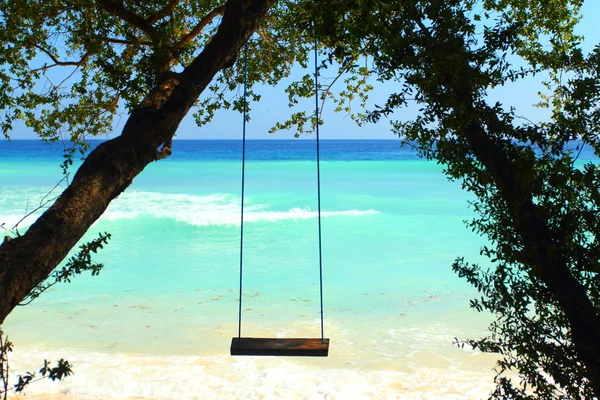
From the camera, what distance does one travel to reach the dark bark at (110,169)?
2227mm

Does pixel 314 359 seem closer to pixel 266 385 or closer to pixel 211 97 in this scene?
pixel 266 385

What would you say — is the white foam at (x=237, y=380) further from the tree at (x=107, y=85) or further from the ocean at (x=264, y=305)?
the tree at (x=107, y=85)

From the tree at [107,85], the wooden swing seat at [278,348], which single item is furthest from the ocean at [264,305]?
the tree at [107,85]

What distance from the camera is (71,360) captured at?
18.8 feet

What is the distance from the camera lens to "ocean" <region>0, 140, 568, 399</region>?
5.31 m

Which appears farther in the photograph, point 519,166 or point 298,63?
point 298,63

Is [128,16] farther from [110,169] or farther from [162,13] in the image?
[110,169]

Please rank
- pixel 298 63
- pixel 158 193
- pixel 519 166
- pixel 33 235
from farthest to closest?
pixel 158 193 < pixel 298 63 < pixel 519 166 < pixel 33 235

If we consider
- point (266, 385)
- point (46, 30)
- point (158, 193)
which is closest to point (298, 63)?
point (46, 30)

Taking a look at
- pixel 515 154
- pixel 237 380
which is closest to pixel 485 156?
pixel 515 154

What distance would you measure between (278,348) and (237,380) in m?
2.30

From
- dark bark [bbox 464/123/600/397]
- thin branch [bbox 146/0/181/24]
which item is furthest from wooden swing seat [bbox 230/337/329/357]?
thin branch [bbox 146/0/181/24]

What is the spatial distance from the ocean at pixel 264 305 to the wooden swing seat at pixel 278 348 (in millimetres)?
1880

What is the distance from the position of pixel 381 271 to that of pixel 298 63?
5092 millimetres
